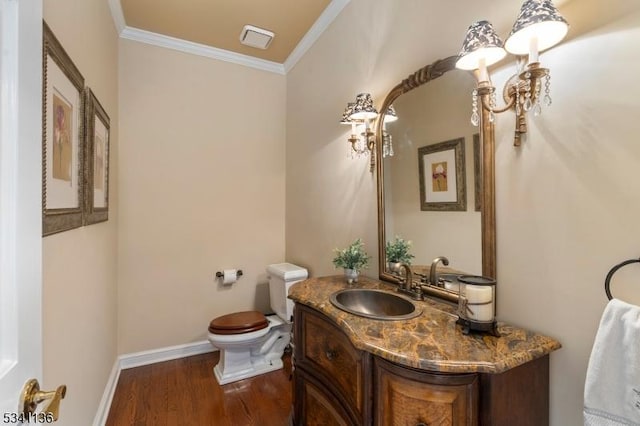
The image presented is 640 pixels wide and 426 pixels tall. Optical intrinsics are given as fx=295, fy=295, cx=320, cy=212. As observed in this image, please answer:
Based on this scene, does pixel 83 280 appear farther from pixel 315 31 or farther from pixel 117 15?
pixel 315 31

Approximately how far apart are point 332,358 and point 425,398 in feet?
1.66

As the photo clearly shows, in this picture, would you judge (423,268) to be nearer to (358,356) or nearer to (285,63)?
(358,356)

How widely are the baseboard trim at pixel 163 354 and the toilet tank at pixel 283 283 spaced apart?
31.2 inches

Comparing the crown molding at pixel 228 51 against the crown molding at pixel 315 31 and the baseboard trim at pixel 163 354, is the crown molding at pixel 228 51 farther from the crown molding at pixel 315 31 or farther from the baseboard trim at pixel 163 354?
the baseboard trim at pixel 163 354

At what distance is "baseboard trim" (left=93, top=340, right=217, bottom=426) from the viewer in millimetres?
2159

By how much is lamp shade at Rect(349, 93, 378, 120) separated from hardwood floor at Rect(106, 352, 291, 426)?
1.99 metres

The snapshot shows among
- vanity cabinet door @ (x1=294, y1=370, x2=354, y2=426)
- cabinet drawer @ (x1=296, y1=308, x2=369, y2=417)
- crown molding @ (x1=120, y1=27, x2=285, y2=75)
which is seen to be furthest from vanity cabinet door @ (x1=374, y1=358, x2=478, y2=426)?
crown molding @ (x1=120, y1=27, x2=285, y2=75)

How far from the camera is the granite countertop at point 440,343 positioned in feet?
2.83

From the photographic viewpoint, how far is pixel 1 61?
55cm

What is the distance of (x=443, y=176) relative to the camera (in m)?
1.41

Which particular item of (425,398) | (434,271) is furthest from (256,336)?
(425,398)

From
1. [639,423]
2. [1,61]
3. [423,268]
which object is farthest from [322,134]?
[639,423]

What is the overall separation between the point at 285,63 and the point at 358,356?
295cm

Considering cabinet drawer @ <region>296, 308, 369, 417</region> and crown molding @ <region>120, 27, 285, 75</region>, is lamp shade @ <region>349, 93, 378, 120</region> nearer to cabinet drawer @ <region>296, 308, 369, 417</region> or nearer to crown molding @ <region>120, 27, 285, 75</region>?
cabinet drawer @ <region>296, 308, 369, 417</region>
